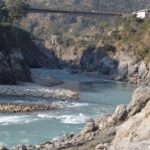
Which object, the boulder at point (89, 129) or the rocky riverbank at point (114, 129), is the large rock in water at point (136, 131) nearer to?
the rocky riverbank at point (114, 129)

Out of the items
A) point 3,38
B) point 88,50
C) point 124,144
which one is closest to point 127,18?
point 88,50

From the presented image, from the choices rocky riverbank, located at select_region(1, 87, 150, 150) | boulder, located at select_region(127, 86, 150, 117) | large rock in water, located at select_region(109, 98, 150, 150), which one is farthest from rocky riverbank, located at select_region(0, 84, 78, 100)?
large rock in water, located at select_region(109, 98, 150, 150)

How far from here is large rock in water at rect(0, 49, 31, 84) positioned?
205 feet

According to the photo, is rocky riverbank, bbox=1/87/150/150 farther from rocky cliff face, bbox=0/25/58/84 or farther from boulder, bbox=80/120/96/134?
rocky cliff face, bbox=0/25/58/84

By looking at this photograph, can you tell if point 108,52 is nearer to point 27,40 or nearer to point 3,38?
point 27,40

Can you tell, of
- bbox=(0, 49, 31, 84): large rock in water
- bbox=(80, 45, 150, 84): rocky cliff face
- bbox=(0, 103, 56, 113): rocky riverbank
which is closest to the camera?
bbox=(0, 103, 56, 113): rocky riverbank

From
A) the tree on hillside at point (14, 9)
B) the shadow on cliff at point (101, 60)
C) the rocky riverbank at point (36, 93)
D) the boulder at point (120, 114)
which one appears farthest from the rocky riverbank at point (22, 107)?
the tree on hillside at point (14, 9)

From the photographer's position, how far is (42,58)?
413 ft

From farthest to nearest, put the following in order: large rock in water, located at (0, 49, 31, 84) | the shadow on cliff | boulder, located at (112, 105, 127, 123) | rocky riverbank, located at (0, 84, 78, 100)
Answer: the shadow on cliff, large rock in water, located at (0, 49, 31, 84), rocky riverbank, located at (0, 84, 78, 100), boulder, located at (112, 105, 127, 123)

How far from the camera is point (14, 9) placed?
10862 centimetres

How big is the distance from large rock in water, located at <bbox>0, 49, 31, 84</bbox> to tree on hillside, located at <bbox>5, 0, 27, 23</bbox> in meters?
34.4

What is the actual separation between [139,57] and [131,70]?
12.1 ft

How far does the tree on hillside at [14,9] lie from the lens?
107000 millimetres

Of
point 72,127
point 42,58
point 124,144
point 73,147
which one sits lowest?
point 42,58
